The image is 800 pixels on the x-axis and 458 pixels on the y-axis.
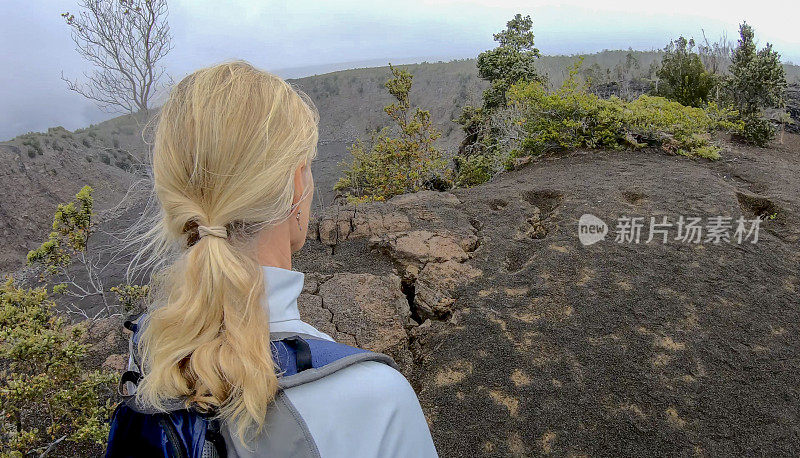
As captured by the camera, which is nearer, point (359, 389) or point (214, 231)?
point (359, 389)

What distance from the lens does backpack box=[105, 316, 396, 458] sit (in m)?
0.81

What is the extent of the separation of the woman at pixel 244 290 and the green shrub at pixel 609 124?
7.03 metres

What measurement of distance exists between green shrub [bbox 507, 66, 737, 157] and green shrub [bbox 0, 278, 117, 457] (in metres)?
6.62

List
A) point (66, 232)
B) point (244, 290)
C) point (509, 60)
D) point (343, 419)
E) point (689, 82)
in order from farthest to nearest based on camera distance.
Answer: point (509, 60), point (689, 82), point (66, 232), point (244, 290), point (343, 419)

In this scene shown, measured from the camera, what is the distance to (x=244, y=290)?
94 centimetres

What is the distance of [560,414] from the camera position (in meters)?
2.64

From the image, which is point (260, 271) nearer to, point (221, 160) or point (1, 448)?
point (221, 160)

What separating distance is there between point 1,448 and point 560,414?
2.73m

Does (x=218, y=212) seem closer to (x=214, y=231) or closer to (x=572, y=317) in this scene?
(x=214, y=231)

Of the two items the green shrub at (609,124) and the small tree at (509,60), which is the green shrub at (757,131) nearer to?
the green shrub at (609,124)

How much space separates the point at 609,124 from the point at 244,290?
24.8ft

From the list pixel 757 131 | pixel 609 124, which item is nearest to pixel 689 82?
pixel 757 131

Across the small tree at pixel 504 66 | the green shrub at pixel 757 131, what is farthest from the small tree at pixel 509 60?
the green shrub at pixel 757 131

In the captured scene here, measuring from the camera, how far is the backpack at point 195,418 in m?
0.81
